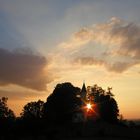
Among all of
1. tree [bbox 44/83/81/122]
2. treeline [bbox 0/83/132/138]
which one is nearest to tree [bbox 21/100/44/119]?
treeline [bbox 0/83/132/138]

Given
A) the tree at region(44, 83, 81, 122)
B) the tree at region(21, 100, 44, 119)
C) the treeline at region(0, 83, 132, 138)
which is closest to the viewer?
the treeline at region(0, 83, 132, 138)

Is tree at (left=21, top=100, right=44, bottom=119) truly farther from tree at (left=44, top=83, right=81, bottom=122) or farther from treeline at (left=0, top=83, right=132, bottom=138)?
tree at (left=44, top=83, right=81, bottom=122)

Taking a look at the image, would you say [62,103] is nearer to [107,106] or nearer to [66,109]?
[66,109]

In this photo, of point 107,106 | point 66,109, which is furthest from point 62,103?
point 107,106

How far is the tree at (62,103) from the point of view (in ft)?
296

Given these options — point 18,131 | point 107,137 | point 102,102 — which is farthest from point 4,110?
point 107,137

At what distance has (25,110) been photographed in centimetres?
10856

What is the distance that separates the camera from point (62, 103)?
9219 cm

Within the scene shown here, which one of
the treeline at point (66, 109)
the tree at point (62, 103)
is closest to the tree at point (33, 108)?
the treeline at point (66, 109)

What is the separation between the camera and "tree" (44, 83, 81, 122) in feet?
296

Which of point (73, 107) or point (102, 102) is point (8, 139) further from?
point (102, 102)

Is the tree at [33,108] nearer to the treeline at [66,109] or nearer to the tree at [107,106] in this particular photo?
the treeline at [66,109]

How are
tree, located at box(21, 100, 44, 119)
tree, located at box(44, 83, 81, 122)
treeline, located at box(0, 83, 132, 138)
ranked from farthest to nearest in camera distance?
tree, located at box(21, 100, 44, 119) → tree, located at box(44, 83, 81, 122) → treeline, located at box(0, 83, 132, 138)

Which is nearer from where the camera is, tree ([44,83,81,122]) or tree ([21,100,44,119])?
tree ([44,83,81,122])
